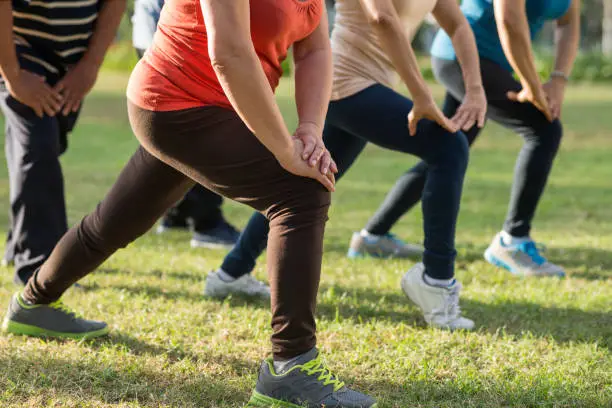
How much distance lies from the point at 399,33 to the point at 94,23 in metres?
1.82

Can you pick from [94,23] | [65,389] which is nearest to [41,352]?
[65,389]

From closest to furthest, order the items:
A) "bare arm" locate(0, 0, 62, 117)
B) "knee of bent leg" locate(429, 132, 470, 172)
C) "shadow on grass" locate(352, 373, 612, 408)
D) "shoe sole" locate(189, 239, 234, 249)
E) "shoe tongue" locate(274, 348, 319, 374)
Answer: "shoe tongue" locate(274, 348, 319, 374) → "shadow on grass" locate(352, 373, 612, 408) → "knee of bent leg" locate(429, 132, 470, 172) → "bare arm" locate(0, 0, 62, 117) → "shoe sole" locate(189, 239, 234, 249)

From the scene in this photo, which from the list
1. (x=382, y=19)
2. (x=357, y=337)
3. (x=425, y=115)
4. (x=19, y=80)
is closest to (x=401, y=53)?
(x=382, y=19)

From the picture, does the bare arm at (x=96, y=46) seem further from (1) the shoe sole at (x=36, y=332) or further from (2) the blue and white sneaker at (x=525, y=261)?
(2) the blue and white sneaker at (x=525, y=261)

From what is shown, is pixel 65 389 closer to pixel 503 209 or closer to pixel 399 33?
pixel 399 33

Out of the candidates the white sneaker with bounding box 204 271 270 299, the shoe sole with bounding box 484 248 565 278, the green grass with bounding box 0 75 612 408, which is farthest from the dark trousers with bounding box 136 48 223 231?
the shoe sole with bounding box 484 248 565 278

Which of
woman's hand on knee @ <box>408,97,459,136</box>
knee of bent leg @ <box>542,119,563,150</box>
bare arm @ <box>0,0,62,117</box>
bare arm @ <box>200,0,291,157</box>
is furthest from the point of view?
knee of bent leg @ <box>542,119,563,150</box>

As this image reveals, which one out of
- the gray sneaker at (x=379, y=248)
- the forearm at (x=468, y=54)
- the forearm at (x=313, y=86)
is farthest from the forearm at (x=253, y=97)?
the gray sneaker at (x=379, y=248)

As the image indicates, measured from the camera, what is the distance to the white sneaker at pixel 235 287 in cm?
466

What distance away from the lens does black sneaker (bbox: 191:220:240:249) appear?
6215mm

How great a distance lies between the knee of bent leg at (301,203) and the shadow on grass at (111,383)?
0.75 m

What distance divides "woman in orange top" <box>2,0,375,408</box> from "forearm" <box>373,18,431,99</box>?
801 mm

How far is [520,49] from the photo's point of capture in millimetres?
4758

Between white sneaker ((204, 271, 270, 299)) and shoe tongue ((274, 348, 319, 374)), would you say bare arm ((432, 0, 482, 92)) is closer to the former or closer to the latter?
white sneaker ((204, 271, 270, 299))
